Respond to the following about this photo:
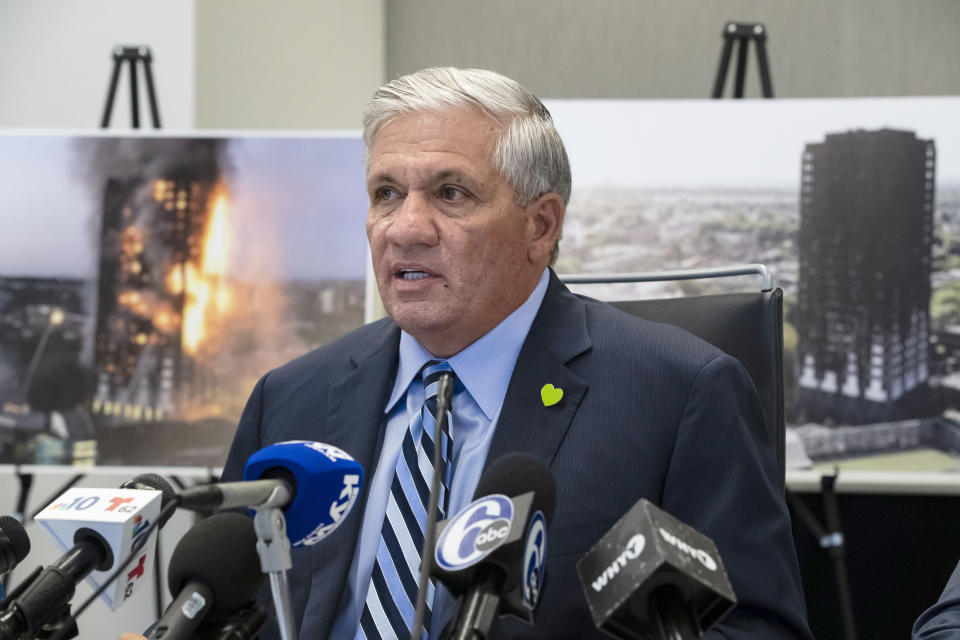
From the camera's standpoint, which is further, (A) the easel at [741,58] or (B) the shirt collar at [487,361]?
(A) the easel at [741,58]

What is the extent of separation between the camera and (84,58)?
12.6ft

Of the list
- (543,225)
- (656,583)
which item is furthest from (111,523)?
(543,225)

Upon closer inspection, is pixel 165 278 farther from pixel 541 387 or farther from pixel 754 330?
pixel 754 330

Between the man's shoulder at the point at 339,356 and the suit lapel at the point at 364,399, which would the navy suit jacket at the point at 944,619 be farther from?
the man's shoulder at the point at 339,356

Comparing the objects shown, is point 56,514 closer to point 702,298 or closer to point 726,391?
point 726,391

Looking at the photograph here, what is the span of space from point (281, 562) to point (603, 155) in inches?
105

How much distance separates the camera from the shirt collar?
1616mm

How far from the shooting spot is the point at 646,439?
1503 mm

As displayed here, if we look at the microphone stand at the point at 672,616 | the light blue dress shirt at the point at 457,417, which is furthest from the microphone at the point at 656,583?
the light blue dress shirt at the point at 457,417

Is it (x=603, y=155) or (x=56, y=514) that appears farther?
(x=603, y=155)

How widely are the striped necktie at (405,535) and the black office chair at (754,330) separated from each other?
455 mm

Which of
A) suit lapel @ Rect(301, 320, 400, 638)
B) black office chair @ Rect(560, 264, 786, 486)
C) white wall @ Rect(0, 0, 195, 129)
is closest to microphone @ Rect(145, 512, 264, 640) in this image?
suit lapel @ Rect(301, 320, 400, 638)

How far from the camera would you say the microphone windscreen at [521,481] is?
2.95 feet

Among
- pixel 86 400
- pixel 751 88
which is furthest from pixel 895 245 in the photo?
pixel 86 400
